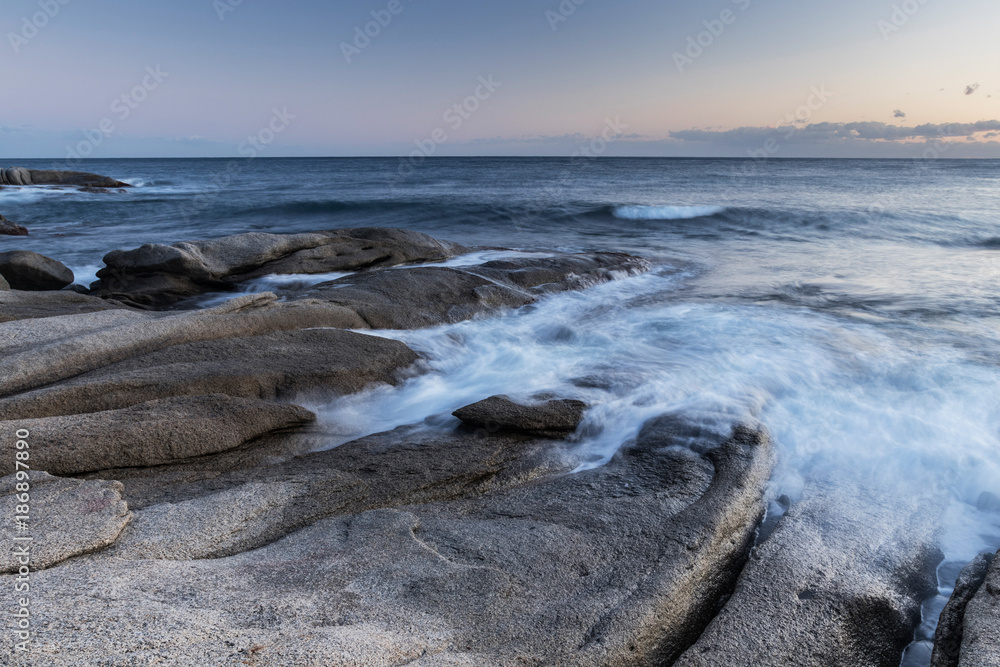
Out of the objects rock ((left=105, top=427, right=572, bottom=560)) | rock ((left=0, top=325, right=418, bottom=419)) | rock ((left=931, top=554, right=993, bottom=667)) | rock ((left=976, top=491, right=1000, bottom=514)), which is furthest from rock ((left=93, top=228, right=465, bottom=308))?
rock ((left=931, top=554, right=993, bottom=667))

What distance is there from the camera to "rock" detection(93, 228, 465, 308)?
842 centimetres

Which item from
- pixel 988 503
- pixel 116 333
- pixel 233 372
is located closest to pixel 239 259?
pixel 116 333

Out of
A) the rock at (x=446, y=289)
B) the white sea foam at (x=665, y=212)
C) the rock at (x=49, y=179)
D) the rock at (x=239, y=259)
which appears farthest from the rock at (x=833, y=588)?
the rock at (x=49, y=179)

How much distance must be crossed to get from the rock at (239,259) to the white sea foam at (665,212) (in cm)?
1232

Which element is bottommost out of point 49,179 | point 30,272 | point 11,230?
point 11,230

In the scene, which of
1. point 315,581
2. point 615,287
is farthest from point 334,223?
point 315,581

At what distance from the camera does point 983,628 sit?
7.46 feet

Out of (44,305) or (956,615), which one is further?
(44,305)

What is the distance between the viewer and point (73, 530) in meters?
2.65

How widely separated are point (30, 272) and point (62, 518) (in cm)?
773

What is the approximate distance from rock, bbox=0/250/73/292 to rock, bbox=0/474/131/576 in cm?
713

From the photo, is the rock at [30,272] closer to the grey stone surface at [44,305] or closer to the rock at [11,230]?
the grey stone surface at [44,305]

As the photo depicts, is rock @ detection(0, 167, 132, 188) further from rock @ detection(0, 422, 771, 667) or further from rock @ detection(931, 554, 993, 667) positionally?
rock @ detection(931, 554, 993, 667)

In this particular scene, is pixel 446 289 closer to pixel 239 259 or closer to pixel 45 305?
pixel 239 259
